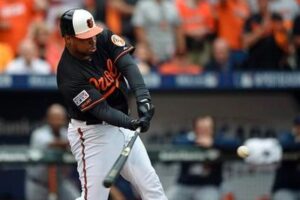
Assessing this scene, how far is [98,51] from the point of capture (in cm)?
683

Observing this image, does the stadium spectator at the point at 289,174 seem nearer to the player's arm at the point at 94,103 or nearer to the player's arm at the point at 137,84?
the player's arm at the point at 137,84

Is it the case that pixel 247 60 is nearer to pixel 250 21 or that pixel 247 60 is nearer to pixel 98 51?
pixel 250 21

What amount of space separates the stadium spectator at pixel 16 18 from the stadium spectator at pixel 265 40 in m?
2.50

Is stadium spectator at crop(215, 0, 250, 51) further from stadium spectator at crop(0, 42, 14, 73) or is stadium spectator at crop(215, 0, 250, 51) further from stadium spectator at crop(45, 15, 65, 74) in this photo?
stadium spectator at crop(0, 42, 14, 73)

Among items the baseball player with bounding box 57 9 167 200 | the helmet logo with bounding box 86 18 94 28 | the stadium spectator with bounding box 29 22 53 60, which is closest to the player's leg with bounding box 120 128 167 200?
the baseball player with bounding box 57 9 167 200

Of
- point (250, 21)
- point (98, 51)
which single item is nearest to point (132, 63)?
point (98, 51)

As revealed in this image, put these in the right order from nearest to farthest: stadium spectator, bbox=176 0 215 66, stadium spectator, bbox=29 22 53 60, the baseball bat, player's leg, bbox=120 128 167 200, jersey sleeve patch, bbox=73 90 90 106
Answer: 1. the baseball bat
2. jersey sleeve patch, bbox=73 90 90 106
3. player's leg, bbox=120 128 167 200
4. stadium spectator, bbox=29 22 53 60
5. stadium spectator, bbox=176 0 215 66

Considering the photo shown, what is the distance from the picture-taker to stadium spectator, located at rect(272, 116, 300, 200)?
10.2 metres

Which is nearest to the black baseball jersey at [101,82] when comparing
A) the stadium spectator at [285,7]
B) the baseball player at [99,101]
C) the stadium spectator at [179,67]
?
the baseball player at [99,101]

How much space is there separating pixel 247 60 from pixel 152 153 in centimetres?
→ 180

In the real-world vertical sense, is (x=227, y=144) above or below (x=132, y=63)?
below

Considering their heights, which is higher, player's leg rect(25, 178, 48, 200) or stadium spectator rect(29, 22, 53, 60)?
stadium spectator rect(29, 22, 53, 60)

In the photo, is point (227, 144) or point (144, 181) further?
point (227, 144)

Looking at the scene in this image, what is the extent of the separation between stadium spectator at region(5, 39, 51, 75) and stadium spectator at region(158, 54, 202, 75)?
1.32m
